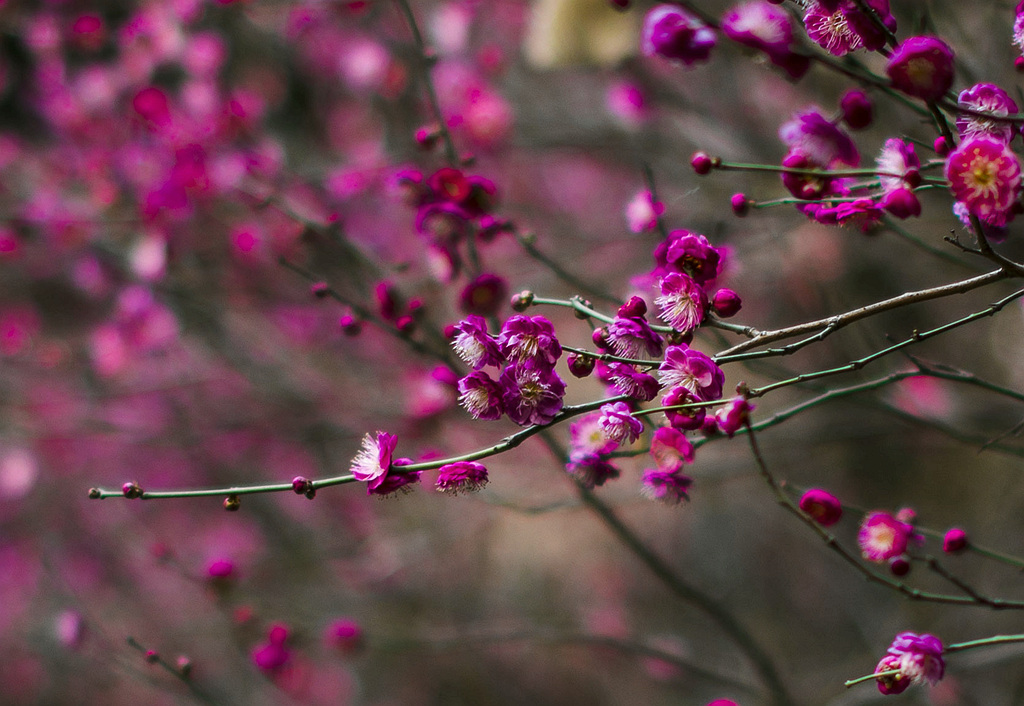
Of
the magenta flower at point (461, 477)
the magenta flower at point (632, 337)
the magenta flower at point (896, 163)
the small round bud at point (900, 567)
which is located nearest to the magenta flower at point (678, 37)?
the magenta flower at point (896, 163)

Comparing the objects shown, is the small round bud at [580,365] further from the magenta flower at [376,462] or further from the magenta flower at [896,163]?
the magenta flower at [896,163]

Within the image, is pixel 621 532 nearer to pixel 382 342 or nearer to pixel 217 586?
pixel 217 586

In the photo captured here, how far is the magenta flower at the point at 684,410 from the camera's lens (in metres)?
0.85

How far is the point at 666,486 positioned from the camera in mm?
987

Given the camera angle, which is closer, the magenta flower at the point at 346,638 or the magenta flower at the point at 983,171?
the magenta flower at the point at 983,171

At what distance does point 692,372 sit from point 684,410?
0.15ft

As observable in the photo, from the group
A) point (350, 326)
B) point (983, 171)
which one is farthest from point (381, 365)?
point (983, 171)

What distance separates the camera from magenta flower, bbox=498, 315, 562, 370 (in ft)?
2.78

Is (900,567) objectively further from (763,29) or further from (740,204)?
(763,29)

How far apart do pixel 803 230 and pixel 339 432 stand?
72.6 inches

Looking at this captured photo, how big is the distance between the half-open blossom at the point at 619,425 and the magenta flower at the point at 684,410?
45 mm

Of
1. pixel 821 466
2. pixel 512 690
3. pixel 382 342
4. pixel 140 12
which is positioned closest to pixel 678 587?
pixel 382 342

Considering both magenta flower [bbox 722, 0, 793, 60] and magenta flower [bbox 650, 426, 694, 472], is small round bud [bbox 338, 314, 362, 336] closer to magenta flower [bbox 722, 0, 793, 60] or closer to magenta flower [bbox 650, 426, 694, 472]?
magenta flower [bbox 650, 426, 694, 472]

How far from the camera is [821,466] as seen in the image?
3.71m
